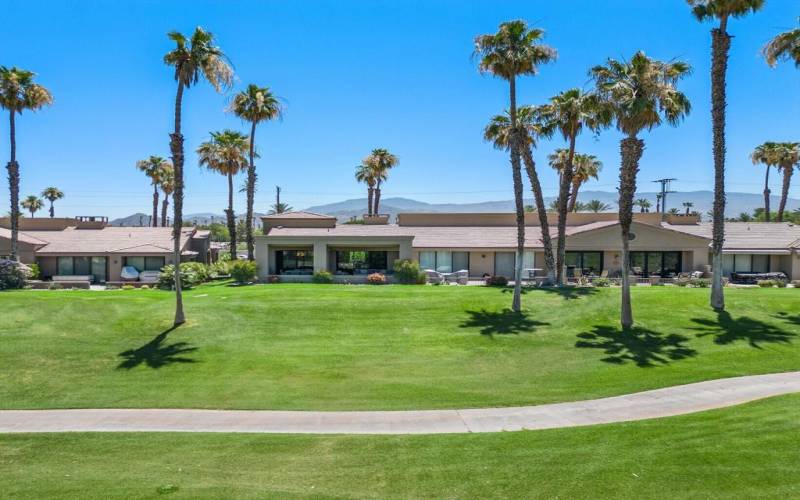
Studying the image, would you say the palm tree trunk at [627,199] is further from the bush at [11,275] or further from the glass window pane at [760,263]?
the bush at [11,275]

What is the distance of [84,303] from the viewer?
2497 centimetres

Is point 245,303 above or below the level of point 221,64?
below

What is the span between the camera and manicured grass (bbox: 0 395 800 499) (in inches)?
336

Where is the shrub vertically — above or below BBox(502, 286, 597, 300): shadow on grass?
above

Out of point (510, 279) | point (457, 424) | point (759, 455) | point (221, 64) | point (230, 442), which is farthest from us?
point (510, 279)

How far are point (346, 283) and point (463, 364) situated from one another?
62.2ft

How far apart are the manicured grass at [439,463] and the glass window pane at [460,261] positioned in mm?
29278

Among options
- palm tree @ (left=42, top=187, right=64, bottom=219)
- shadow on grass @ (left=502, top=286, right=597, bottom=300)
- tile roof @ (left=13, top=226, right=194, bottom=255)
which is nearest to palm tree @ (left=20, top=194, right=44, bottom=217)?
palm tree @ (left=42, top=187, right=64, bottom=219)

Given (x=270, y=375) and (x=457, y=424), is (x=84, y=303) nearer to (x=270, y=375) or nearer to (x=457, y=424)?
(x=270, y=375)

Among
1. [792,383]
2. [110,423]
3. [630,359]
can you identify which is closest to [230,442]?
[110,423]

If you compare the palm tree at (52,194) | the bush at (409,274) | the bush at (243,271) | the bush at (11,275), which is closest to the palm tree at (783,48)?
the bush at (409,274)

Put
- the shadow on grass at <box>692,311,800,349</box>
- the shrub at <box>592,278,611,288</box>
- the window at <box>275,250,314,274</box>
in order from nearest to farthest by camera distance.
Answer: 1. the shadow on grass at <box>692,311,800,349</box>
2. the shrub at <box>592,278,611,288</box>
3. the window at <box>275,250,314,274</box>

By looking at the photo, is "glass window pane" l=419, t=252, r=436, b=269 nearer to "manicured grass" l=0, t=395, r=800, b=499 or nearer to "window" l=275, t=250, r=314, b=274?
"window" l=275, t=250, r=314, b=274

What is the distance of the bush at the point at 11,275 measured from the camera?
33.7 metres
